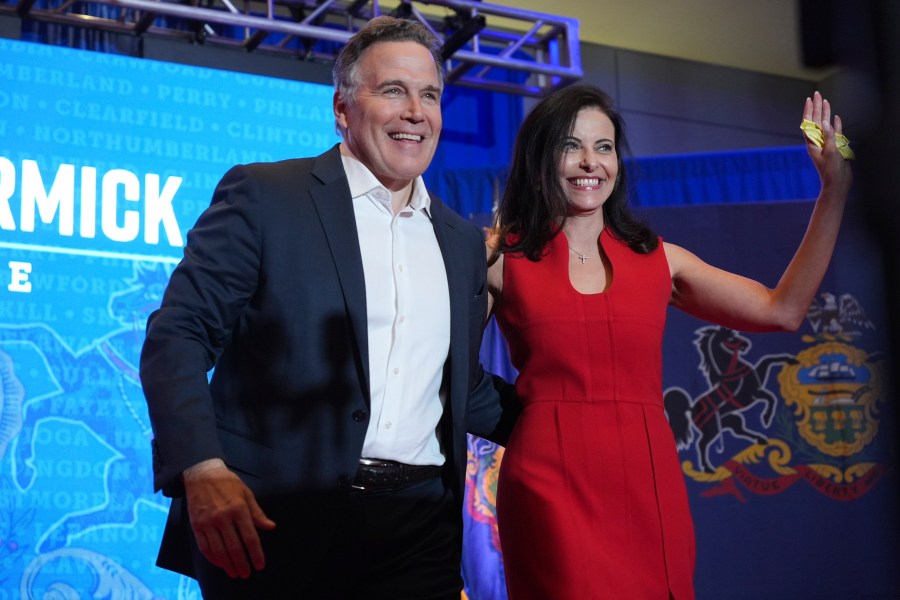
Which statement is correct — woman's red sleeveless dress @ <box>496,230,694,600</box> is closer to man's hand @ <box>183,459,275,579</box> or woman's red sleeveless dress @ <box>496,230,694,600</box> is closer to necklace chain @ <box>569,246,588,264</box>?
necklace chain @ <box>569,246,588,264</box>

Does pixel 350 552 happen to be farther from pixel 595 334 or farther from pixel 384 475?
pixel 595 334

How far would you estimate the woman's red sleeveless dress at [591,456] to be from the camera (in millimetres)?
2109

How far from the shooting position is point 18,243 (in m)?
4.05

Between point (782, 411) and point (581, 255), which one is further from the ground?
point (581, 255)

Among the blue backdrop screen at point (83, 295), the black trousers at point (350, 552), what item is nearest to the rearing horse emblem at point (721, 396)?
A: the blue backdrop screen at point (83, 295)

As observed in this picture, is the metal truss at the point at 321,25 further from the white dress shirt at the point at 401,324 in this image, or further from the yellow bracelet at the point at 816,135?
the white dress shirt at the point at 401,324

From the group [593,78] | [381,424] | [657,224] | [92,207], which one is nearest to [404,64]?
[381,424]

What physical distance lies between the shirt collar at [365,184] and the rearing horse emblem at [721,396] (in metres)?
3.34

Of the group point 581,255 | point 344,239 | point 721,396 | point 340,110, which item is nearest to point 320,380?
point 344,239

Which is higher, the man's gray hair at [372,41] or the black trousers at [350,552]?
the man's gray hair at [372,41]

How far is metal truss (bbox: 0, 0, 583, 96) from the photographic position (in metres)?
4.69

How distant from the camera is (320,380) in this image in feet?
5.76

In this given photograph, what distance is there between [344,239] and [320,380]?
25 centimetres

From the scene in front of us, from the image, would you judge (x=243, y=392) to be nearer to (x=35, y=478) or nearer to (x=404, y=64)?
(x=404, y=64)
